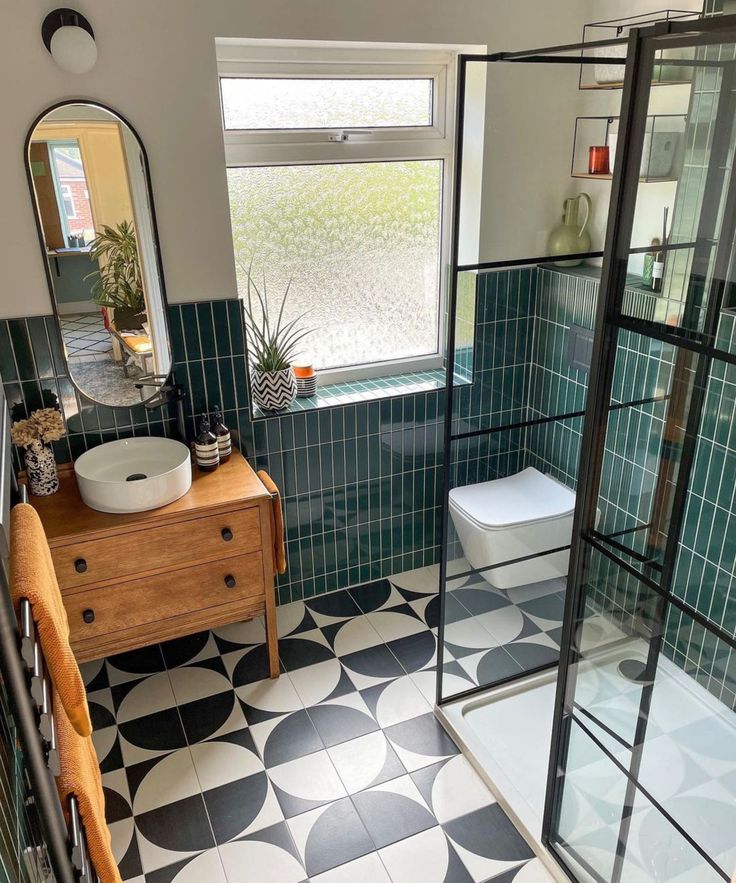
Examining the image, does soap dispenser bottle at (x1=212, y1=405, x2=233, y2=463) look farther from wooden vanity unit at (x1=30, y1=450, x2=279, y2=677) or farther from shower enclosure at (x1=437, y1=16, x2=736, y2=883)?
shower enclosure at (x1=437, y1=16, x2=736, y2=883)

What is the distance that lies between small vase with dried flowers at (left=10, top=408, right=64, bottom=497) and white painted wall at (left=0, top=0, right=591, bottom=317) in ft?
1.13

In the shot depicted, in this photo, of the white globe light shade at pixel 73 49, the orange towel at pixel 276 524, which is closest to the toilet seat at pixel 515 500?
the orange towel at pixel 276 524

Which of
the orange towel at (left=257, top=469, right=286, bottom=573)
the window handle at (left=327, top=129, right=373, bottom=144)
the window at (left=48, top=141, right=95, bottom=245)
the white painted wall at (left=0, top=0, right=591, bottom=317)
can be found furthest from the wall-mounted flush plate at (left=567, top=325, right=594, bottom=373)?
the window at (left=48, top=141, right=95, bottom=245)

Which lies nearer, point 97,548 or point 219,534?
point 97,548

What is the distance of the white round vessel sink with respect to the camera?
2377 millimetres

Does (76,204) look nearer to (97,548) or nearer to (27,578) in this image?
(97,548)

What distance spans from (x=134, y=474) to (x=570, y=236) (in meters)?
1.60

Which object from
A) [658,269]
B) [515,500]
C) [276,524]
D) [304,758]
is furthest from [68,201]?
[304,758]

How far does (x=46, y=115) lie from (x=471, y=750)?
7.78 ft

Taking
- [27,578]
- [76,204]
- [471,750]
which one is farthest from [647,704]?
[76,204]

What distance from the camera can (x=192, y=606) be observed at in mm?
2600

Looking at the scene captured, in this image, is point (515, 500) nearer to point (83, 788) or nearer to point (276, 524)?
point (276, 524)

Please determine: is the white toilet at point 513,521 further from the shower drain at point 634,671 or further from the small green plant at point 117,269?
the small green plant at point 117,269

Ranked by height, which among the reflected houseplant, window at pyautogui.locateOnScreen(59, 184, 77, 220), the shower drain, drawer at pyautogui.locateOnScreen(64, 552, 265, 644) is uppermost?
window at pyautogui.locateOnScreen(59, 184, 77, 220)
